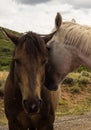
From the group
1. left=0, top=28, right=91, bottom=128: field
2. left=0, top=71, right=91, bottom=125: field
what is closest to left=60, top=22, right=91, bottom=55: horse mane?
left=0, top=28, right=91, bottom=128: field

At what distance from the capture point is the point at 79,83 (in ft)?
92.7

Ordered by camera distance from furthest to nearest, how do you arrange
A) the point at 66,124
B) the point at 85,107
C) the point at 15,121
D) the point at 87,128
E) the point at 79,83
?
1. the point at 79,83
2. the point at 85,107
3. the point at 66,124
4. the point at 87,128
5. the point at 15,121

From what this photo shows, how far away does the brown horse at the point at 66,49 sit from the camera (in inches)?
277

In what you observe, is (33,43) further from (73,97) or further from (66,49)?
A: (73,97)

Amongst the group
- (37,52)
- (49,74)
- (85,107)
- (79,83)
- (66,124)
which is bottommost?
(79,83)

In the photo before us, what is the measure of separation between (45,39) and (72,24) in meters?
0.56

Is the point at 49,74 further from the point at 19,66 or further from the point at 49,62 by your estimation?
the point at 19,66

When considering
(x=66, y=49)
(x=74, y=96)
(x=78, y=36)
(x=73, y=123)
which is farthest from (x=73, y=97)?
(x=78, y=36)

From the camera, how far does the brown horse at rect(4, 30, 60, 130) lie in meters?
6.66

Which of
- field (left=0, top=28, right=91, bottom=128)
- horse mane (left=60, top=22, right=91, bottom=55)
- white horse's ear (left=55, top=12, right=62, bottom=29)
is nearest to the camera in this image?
horse mane (left=60, top=22, right=91, bottom=55)

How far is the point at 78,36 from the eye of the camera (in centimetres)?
705

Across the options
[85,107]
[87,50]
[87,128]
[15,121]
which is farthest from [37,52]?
[85,107]

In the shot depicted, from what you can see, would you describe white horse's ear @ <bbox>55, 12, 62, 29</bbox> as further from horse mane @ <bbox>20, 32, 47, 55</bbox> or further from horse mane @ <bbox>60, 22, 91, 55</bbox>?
horse mane @ <bbox>20, 32, 47, 55</bbox>

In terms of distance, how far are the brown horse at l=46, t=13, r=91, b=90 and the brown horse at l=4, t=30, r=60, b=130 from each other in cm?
24
